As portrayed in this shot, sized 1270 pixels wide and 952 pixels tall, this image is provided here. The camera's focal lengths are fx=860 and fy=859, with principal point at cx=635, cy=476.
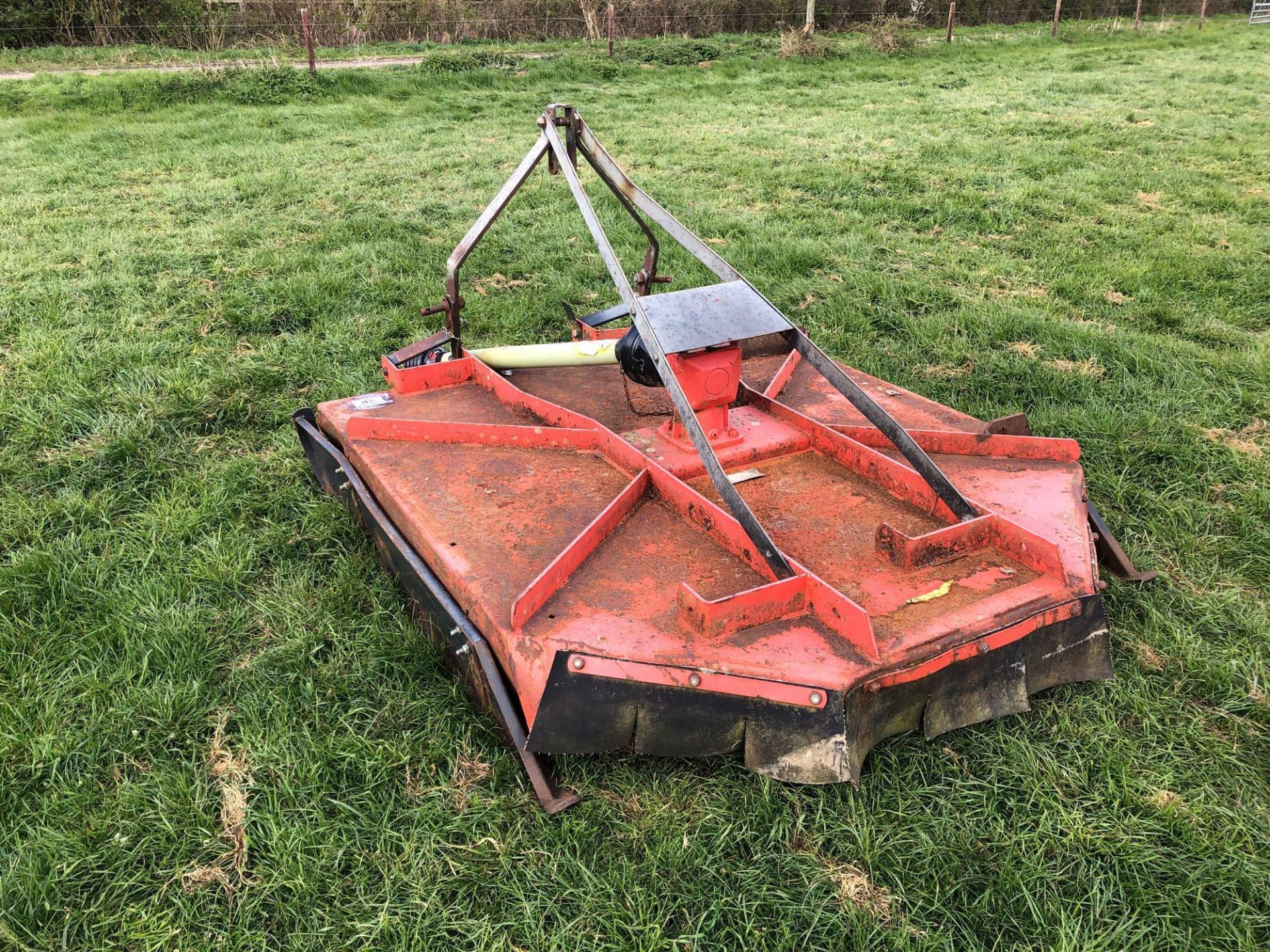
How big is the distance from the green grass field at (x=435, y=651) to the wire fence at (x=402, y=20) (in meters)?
9.21

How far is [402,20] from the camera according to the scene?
16.5m

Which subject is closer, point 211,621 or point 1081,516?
point 1081,516

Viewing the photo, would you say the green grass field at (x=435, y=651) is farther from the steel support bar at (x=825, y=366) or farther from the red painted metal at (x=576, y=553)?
the steel support bar at (x=825, y=366)

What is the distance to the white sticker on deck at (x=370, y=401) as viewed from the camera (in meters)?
3.12

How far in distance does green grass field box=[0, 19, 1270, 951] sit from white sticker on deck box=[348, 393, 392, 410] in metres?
0.41

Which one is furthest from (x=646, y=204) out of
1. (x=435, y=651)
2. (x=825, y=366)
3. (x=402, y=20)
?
(x=402, y=20)

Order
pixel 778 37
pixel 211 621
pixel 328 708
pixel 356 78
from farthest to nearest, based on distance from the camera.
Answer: pixel 778 37 < pixel 356 78 < pixel 211 621 < pixel 328 708

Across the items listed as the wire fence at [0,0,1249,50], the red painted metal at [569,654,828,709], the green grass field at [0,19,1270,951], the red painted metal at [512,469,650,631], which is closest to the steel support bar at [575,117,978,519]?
the red painted metal at [512,469,650,631]

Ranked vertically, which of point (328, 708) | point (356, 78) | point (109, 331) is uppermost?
point (356, 78)

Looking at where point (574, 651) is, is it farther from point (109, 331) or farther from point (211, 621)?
point (109, 331)

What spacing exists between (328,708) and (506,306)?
118 inches

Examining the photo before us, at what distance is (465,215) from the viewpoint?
21.4 feet

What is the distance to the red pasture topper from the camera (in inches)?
74.8

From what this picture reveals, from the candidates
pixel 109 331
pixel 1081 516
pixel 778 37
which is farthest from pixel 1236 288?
pixel 778 37
